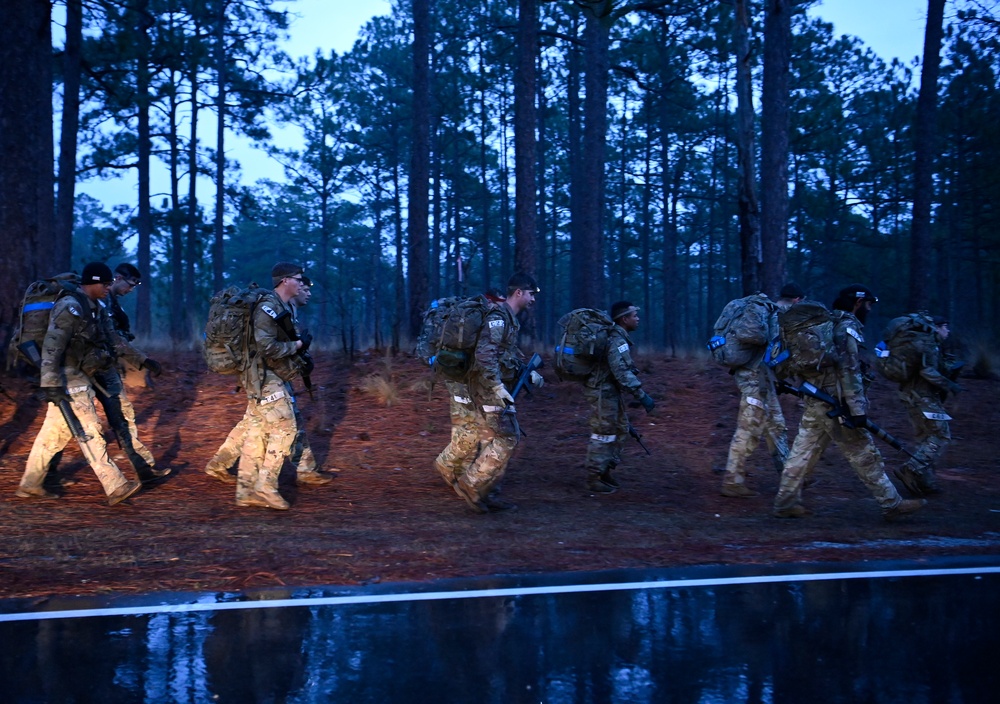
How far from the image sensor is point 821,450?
27.0 ft

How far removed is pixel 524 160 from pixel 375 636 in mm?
12046

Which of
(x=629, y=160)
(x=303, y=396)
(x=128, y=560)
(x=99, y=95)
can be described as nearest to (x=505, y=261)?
(x=629, y=160)

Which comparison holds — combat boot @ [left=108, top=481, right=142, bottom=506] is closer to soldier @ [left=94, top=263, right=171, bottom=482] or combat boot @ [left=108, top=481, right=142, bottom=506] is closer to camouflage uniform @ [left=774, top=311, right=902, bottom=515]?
soldier @ [left=94, top=263, right=171, bottom=482]

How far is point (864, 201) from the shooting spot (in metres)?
29.2

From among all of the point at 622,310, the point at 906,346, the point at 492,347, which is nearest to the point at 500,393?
the point at 492,347

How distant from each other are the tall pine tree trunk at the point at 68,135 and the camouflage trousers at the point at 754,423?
12721mm

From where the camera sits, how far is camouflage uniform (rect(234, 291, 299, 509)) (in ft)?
26.4

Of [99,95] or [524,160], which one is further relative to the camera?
[99,95]

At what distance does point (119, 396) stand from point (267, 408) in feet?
6.23

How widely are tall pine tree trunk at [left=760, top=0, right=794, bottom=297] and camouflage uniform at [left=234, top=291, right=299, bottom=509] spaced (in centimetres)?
892

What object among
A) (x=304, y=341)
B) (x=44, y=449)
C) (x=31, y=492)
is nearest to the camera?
(x=44, y=449)

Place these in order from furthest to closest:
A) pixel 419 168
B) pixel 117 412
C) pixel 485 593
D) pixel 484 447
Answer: pixel 419 168
pixel 117 412
pixel 484 447
pixel 485 593

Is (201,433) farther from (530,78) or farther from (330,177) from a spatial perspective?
(330,177)

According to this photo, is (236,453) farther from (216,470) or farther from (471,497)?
(471,497)
